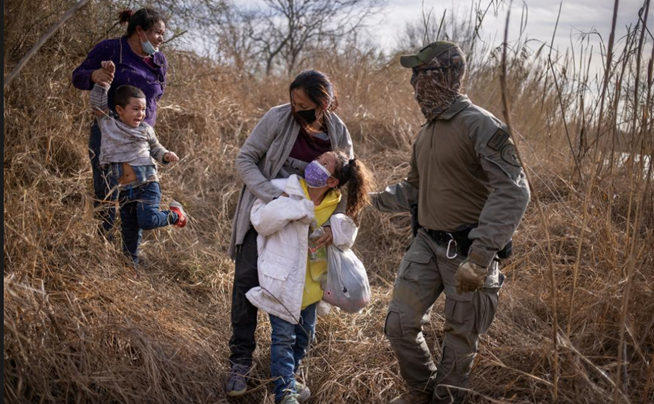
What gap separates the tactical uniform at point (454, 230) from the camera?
2.59 meters

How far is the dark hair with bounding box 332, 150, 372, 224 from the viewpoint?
314cm

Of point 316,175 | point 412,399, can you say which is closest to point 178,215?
point 316,175

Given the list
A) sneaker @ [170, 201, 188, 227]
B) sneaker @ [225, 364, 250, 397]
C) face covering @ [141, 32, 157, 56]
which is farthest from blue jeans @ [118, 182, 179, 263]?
sneaker @ [225, 364, 250, 397]

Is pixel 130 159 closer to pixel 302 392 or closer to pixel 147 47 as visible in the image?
pixel 147 47

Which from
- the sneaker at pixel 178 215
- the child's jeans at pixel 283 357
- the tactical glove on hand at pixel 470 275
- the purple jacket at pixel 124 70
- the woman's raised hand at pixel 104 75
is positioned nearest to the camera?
the tactical glove on hand at pixel 470 275

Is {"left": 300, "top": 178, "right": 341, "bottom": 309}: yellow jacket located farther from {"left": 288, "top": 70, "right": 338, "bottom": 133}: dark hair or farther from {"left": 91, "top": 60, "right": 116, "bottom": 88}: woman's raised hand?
{"left": 91, "top": 60, "right": 116, "bottom": 88}: woman's raised hand

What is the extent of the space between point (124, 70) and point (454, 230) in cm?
254

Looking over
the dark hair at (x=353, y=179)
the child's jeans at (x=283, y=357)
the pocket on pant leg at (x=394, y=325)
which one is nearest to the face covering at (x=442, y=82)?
the dark hair at (x=353, y=179)

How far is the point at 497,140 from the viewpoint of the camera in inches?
103

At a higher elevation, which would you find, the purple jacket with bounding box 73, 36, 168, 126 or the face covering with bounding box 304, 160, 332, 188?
the purple jacket with bounding box 73, 36, 168, 126

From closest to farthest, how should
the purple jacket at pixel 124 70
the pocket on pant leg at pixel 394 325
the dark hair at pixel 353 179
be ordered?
the pocket on pant leg at pixel 394 325 → the dark hair at pixel 353 179 → the purple jacket at pixel 124 70

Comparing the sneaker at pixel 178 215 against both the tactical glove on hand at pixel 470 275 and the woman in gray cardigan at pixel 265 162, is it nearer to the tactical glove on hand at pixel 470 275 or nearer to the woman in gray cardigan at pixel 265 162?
the woman in gray cardigan at pixel 265 162

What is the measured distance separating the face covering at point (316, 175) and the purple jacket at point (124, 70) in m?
1.71

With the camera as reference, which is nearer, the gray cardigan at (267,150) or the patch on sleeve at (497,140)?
the patch on sleeve at (497,140)
